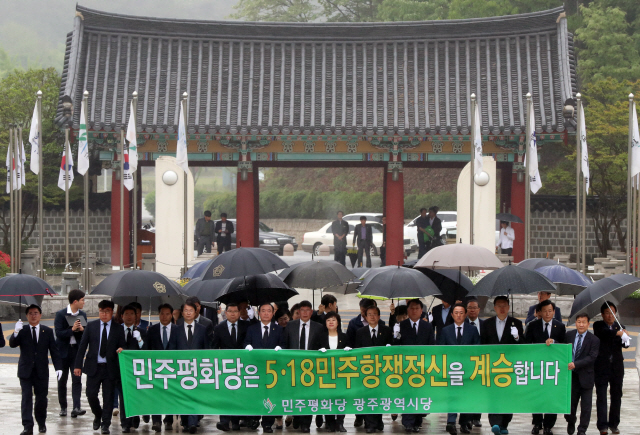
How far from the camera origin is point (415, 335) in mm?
10484

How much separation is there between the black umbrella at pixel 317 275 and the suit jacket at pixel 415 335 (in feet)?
4.51

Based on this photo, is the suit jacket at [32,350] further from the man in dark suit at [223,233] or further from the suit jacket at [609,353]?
the man in dark suit at [223,233]

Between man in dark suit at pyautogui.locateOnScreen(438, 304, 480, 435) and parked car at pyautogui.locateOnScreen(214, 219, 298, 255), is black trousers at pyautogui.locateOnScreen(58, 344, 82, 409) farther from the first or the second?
parked car at pyautogui.locateOnScreen(214, 219, 298, 255)

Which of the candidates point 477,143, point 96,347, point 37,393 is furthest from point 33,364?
point 477,143

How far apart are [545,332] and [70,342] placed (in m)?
5.55

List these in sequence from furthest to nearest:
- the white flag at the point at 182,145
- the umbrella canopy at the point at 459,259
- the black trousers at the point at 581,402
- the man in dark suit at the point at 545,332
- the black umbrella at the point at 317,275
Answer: the white flag at the point at 182,145, the umbrella canopy at the point at 459,259, the black umbrella at the point at 317,275, the man in dark suit at the point at 545,332, the black trousers at the point at 581,402

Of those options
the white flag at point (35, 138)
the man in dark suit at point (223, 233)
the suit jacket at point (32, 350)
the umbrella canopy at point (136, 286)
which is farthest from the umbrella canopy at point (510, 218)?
the suit jacket at point (32, 350)

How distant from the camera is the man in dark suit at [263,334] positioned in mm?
10203

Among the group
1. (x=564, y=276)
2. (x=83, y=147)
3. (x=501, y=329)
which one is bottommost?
(x=501, y=329)

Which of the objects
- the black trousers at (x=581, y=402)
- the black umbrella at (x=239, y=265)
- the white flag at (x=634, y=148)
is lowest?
the black trousers at (x=581, y=402)

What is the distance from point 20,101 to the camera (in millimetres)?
30312

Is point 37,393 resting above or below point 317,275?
below

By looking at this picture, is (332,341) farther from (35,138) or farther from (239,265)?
(35,138)

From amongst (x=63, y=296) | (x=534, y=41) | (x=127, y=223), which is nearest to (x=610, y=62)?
(x=534, y=41)
